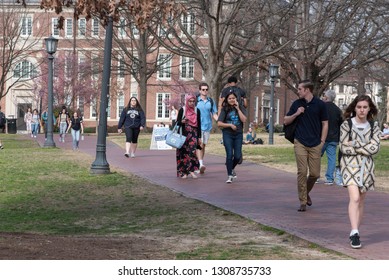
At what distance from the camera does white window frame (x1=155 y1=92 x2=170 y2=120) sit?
251 ft

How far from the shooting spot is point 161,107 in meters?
76.8

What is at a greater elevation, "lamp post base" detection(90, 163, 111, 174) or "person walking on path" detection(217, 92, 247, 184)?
"person walking on path" detection(217, 92, 247, 184)

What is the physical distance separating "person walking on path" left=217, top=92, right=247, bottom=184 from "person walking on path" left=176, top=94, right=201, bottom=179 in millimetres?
1336

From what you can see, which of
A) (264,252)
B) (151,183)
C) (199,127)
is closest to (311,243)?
(264,252)

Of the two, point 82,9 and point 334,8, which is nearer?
point 82,9

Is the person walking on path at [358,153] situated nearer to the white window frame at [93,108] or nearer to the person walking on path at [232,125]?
the person walking on path at [232,125]

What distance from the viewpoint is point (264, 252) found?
8133mm

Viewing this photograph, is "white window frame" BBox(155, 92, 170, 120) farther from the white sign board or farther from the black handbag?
the black handbag

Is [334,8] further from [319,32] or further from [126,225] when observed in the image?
[126,225]

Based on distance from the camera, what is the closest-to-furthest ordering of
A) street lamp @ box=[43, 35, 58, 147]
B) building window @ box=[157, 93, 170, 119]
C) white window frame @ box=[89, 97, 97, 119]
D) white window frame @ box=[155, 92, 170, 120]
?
street lamp @ box=[43, 35, 58, 147], white window frame @ box=[89, 97, 97, 119], white window frame @ box=[155, 92, 170, 120], building window @ box=[157, 93, 170, 119]

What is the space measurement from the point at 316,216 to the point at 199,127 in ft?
19.6

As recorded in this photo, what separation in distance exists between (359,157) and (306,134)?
2.70m

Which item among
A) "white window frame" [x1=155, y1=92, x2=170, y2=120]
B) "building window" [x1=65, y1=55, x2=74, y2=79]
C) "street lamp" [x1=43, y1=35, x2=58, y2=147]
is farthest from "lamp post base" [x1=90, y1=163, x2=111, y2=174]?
"white window frame" [x1=155, y1=92, x2=170, y2=120]

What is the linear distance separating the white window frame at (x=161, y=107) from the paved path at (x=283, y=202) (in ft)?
184
